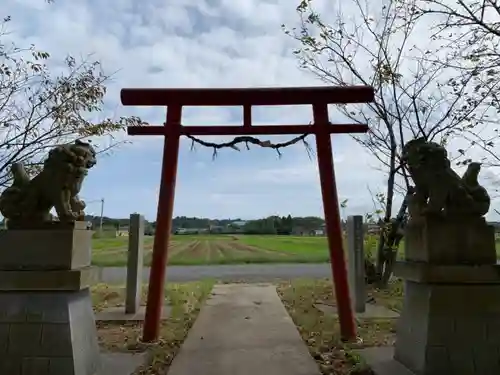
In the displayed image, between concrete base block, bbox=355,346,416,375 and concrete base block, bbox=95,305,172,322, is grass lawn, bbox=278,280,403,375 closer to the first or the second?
concrete base block, bbox=355,346,416,375

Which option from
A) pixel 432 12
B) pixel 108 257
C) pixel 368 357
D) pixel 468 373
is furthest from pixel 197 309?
pixel 108 257

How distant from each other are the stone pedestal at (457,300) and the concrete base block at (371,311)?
2.93 m

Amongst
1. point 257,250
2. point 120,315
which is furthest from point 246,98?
point 257,250

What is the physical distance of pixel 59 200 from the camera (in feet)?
11.8

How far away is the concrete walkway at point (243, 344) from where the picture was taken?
4016 mm

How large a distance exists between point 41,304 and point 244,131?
276 centimetres

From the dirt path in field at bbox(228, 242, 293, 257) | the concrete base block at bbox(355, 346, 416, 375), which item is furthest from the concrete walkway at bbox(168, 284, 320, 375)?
the dirt path in field at bbox(228, 242, 293, 257)

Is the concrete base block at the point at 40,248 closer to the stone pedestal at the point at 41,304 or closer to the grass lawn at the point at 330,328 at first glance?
the stone pedestal at the point at 41,304

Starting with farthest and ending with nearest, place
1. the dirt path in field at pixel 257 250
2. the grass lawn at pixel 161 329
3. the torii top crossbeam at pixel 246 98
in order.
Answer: the dirt path in field at pixel 257 250 < the torii top crossbeam at pixel 246 98 < the grass lawn at pixel 161 329

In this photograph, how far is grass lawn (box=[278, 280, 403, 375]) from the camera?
4.15 metres

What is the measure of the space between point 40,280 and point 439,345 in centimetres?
284

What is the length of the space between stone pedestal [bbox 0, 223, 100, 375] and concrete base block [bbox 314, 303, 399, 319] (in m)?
3.99

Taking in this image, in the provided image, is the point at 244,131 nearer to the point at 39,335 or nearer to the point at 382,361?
the point at 382,361

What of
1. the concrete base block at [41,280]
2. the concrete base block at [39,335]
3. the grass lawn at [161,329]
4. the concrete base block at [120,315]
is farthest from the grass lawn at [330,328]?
the concrete base block at [41,280]
